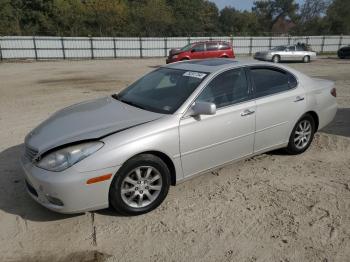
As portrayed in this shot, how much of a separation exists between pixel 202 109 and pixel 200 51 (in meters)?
16.8

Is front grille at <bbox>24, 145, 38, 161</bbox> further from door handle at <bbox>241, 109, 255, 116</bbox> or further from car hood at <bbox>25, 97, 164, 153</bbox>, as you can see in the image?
door handle at <bbox>241, 109, 255, 116</bbox>

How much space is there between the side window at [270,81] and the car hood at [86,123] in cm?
159

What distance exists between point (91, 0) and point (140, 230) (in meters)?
51.4

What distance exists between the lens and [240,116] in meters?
4.18

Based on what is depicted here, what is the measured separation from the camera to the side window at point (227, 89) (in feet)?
13.3

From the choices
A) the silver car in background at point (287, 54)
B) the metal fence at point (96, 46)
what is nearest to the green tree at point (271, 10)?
the metal fence at point (96, 46)

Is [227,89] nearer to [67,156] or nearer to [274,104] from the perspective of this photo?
[274,104]

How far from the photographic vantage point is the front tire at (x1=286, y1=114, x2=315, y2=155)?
4986 mm

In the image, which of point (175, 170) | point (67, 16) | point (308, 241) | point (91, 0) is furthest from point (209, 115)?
point (91, 0)

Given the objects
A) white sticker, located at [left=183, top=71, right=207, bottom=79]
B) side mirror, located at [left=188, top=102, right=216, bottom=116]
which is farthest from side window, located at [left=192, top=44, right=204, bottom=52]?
side mirror, located at [left=188, top=102, right=216, bottom=116]

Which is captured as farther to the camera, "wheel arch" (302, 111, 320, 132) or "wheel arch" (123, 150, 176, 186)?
"wheel arch" (302, 111, 320, 132)

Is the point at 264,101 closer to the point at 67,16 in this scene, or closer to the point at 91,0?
the point at 67,16

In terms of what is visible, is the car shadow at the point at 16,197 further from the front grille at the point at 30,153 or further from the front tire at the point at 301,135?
the front tire at the point at 301,135

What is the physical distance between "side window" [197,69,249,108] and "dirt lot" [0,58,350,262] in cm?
107
